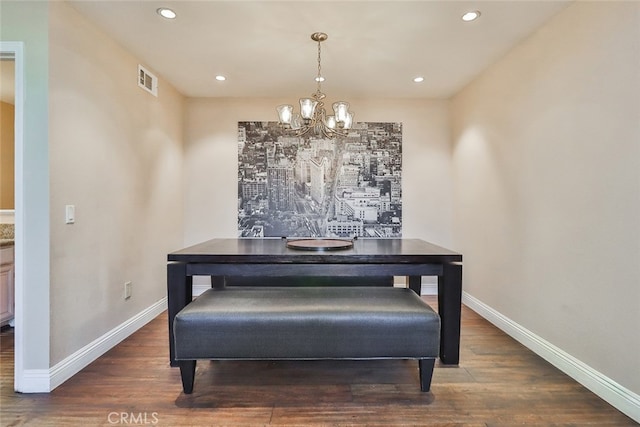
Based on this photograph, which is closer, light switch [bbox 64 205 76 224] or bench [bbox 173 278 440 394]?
bench [bbox 173 278 440 394]

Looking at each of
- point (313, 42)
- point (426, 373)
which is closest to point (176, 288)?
point (426, 373)

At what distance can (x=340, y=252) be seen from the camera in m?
2.13

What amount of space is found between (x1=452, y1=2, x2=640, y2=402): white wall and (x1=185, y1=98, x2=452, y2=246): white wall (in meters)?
0.81

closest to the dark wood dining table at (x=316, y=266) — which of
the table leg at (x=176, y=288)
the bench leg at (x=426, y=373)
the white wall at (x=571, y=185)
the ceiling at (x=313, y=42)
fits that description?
the table leg at (x=176, y=288)

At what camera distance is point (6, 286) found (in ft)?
9.46

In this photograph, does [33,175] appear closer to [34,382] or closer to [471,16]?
[34,382]

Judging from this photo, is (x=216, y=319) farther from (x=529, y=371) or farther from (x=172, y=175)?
(x=172, y=175)

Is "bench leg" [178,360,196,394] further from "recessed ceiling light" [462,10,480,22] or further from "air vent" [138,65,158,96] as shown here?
"recessed ceiling light" [462,10,480,22]

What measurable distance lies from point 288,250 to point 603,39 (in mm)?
2274

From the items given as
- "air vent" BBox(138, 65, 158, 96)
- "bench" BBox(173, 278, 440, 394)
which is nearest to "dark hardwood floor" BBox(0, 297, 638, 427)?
"bench" BBox(173, 278, 440, 394)

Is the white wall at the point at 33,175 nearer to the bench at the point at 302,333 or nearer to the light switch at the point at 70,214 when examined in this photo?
the light switch at the point at 70,214

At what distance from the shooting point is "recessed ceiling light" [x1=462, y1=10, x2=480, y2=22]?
7.18 ft

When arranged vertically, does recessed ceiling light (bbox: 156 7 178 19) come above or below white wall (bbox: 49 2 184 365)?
above

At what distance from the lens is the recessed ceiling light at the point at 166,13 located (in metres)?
2.17
